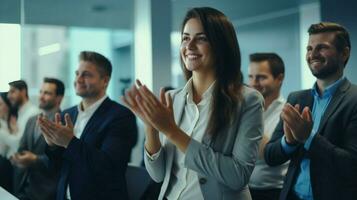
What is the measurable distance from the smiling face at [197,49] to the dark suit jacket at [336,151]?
604mm

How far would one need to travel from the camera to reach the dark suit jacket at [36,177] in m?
3.20

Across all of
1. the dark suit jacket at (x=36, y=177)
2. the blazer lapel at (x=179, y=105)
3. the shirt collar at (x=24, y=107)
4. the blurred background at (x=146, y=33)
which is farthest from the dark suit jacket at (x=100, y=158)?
the blurred background at (x=146, y=33)

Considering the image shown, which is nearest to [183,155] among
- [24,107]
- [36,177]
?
[36,177]

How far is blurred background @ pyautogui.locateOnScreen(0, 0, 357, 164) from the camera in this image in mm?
5820

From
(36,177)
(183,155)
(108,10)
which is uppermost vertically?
(108,10)

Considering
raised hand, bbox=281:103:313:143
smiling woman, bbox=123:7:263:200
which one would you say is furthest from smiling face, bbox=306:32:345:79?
smiling woman, bbox=123:7:263:200

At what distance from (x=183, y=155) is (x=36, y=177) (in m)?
1.96

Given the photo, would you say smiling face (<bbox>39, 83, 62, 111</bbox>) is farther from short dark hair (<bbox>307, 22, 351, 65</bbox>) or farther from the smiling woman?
the smiling woman

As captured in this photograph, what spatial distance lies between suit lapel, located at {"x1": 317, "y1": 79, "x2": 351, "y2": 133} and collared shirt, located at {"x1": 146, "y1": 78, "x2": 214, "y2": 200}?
65 cm

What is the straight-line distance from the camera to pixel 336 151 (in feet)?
6.45

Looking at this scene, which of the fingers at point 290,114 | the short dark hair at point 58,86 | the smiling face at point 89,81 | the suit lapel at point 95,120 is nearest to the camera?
the fingers at point 290,114

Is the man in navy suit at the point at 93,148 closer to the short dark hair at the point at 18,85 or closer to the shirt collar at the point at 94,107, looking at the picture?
the shirt collar at the point at 94,107

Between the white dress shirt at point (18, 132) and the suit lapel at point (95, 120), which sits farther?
the white dress shirt at point (18, 132)

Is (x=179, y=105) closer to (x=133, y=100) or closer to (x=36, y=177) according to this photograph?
(x=133, y=100)
